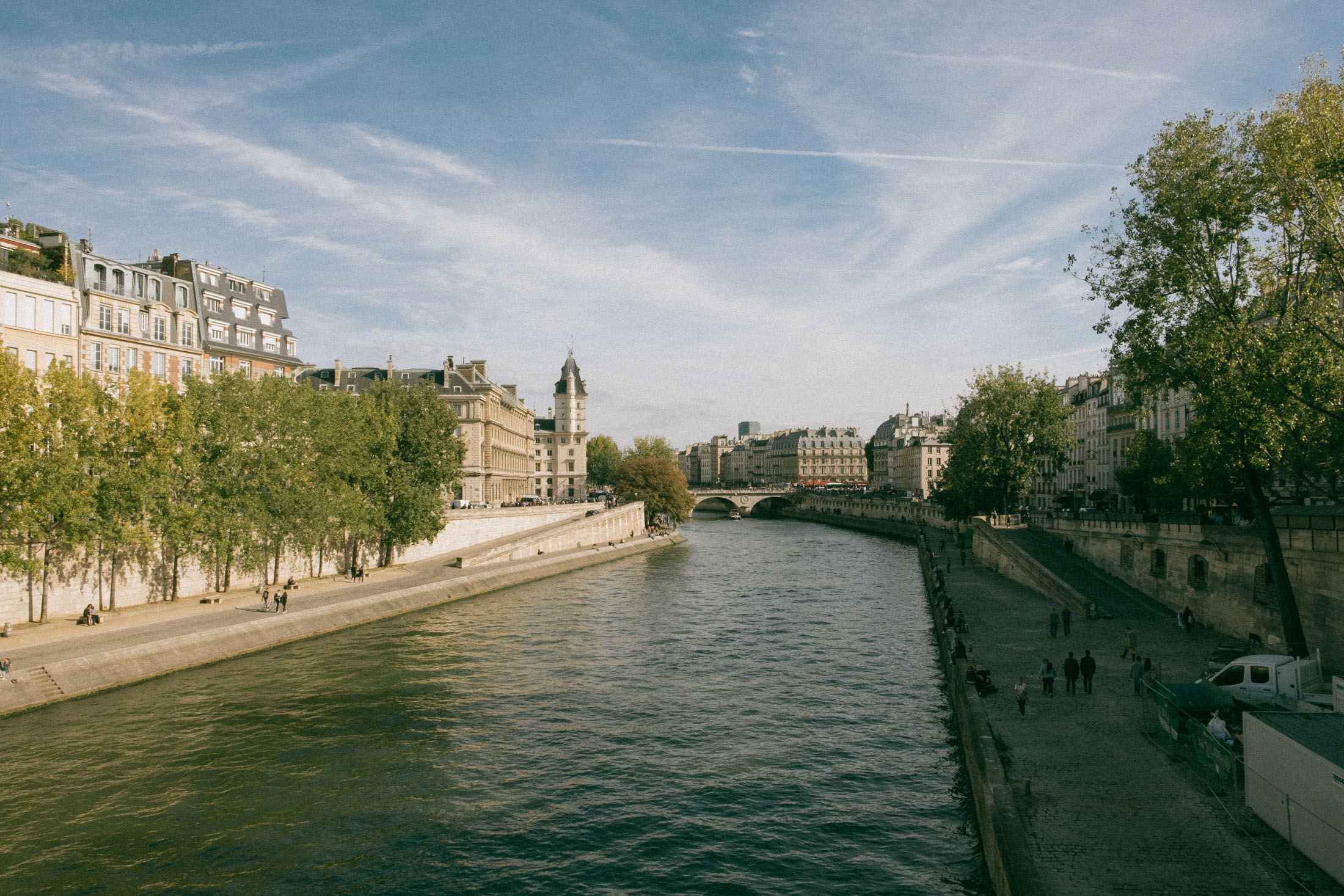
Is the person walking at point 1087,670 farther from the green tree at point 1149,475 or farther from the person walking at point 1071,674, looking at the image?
the green tree at point 1149,475

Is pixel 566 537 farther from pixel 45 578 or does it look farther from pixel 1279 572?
pixel 1279 572

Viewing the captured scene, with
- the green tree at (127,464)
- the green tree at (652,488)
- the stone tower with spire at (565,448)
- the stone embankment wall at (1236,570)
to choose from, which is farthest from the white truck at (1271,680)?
the stone tower with spire at (565,448)

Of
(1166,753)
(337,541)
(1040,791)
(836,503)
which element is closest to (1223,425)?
(1166,753)

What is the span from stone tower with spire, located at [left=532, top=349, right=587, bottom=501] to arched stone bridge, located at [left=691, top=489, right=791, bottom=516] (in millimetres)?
22666

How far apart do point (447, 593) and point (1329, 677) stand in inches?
1699

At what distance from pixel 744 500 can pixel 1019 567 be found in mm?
107441

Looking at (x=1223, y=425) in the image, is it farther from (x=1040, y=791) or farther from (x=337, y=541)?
(x=337, y=541)

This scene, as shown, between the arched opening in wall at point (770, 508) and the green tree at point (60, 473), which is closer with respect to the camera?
the green tree at point (60, 473)

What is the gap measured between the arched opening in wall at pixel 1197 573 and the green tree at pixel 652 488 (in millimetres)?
77397

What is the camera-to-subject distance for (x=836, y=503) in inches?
5664

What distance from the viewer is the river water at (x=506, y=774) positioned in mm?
17125

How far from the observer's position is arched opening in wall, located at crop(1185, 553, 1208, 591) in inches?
1431

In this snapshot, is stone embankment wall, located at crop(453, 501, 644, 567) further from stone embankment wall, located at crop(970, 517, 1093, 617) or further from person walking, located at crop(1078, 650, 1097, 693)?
person walking, located at crop(1078, 650, 1097, 693)

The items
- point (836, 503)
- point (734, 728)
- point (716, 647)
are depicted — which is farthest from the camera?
point (836, 503)
